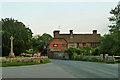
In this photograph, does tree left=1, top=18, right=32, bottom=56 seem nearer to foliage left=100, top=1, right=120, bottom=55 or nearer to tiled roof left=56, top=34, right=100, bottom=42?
foliage left=100, top=1, right=120, bottom=55

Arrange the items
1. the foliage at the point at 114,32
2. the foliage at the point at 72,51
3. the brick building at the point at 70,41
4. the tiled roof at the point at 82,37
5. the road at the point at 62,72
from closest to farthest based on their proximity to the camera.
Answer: the road at the point at 62,72, the foliage at the point at 114,32, the foliage at the point at 72,51, the brick building at the point at 70,41, the tiled roof at the point at 82,37

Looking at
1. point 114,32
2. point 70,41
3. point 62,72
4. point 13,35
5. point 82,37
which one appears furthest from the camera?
point 82,37

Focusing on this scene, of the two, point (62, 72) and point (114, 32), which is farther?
point (114, 32)

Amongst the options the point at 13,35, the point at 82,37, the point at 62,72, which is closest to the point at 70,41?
the point at 82,37

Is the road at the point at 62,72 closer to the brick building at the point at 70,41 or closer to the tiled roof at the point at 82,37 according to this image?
the brick building at the point at 70,41

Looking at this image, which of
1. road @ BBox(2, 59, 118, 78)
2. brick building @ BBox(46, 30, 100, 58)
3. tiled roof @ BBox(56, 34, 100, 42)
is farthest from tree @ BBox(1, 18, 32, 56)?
tiled roof @ BBox(56, 34, 100, 42)

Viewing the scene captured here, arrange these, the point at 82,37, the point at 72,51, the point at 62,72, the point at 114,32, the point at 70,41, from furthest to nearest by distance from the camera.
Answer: the point at 82,37 < the point at 70,41 < the point at 72,51 < the point at 114,32 < the point at 62,72

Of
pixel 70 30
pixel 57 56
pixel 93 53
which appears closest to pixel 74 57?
pixel 93 53

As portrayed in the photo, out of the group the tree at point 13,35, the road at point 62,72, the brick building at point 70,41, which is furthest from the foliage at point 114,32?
the brick building at point 70,41

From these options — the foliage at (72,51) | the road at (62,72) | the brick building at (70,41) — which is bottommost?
the road at (62,72)

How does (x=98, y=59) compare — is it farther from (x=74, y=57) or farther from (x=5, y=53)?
(x=5, y=53)

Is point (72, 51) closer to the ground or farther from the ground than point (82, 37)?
closer to the ground

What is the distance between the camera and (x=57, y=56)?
6712cm

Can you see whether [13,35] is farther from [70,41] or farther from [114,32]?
[70,41]
